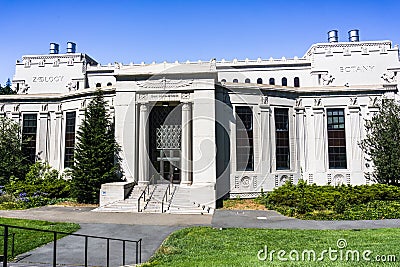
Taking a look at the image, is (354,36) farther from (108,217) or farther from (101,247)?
(101,247)

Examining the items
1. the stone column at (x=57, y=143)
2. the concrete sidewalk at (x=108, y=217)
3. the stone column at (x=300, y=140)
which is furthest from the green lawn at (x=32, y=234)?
the stone column at (x=300, y=140)

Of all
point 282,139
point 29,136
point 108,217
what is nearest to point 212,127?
point 282,139

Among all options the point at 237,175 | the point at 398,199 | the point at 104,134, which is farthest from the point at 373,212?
the point at 104,134

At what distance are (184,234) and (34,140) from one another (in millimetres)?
21274

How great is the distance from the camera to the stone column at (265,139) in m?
24.4

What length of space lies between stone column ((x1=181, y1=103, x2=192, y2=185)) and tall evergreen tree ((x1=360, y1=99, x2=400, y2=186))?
44.8 ft

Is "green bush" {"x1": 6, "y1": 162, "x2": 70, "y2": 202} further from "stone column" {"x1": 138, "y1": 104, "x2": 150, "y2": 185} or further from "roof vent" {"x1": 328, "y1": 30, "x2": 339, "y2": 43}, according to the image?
"roof vent" {"x1": 328, "y1": 30, "x2": 339, "y2": 43}

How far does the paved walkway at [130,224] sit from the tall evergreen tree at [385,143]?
10723 mm

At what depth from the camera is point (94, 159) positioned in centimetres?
2189

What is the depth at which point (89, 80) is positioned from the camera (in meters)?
51.2

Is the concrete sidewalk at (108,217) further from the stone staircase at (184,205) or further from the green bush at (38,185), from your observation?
the green bush at (38,185)

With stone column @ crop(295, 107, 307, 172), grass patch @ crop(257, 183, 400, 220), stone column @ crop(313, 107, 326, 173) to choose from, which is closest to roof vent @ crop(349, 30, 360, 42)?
stone column @ crop(313, 107, 326, 173)

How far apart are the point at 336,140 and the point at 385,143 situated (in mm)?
3428

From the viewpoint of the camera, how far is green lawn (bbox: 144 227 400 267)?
798 cm
